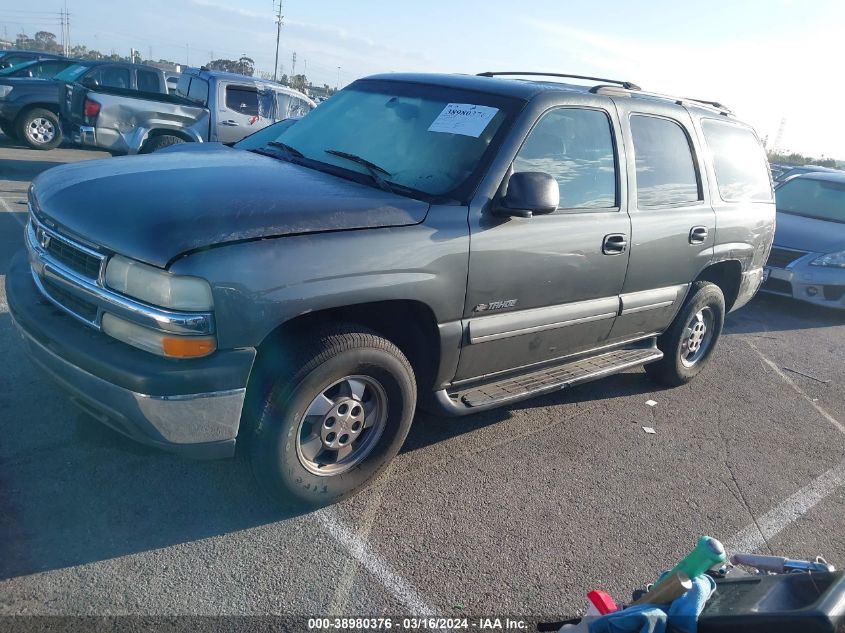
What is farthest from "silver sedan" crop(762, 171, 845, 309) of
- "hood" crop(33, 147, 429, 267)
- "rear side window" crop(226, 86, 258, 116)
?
"rear side window" crop(226, 86, 258, 116)

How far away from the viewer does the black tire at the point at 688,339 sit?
5.12 metres

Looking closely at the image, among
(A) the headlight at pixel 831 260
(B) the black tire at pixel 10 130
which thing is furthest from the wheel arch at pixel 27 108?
(A) the headlight at pixel 831 260

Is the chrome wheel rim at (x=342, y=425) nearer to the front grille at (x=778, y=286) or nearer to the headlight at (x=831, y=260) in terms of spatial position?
the front grille at (x=778, y=286)

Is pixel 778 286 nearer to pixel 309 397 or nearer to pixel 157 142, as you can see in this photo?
pixel 309 397

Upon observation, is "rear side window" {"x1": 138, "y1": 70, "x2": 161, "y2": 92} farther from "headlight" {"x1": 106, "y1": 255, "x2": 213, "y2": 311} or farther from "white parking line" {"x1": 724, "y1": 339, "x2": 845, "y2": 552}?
"white parking line" {"x1": 724, "y1": 339, "x2": 845, "y2": 552}

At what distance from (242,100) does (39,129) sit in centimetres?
427

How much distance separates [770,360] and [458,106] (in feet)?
14.4

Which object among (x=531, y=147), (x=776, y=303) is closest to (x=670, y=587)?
(x=531, y=147)

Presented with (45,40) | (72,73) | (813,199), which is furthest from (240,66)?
(45,40)

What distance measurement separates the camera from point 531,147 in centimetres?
373

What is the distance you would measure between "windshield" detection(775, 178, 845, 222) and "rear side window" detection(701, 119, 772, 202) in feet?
14.5

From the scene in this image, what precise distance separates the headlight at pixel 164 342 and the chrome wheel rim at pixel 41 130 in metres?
12.9

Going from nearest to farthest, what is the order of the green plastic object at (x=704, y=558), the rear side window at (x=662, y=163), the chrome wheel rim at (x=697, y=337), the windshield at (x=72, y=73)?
1. the green plastic object at (x=704, y=558)
2. the rear side window at (x=662, y=163)
3. the chrome wheel rim at (x=697, y=337)
4. the windshield at (x=72, y=73)

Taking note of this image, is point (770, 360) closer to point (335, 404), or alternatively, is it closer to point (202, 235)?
point (335, 404)
